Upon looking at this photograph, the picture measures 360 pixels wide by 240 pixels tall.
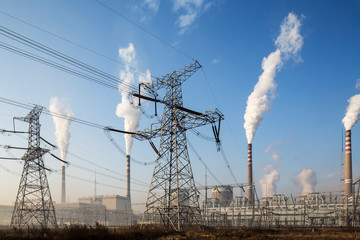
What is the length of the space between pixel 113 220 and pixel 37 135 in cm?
6720

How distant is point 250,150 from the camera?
66.2 meters

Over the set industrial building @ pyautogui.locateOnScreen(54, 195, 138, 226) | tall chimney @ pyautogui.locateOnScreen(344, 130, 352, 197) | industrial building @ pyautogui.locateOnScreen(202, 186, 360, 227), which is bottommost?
industrial building @ pyautogui.locateOnScreen(54, 195, 138, 226)

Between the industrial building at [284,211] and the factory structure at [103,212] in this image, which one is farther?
the factory structure at [103,212]

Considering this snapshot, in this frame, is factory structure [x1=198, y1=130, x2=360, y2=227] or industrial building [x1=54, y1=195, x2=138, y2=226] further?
industrial building [x1=54, y1=195, x2=138, y2=226]

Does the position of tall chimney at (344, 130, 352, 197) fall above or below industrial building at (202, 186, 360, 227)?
above

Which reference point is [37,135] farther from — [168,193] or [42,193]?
[168,193]

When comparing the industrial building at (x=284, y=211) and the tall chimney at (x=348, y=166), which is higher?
the tall chimney at (x=348, y=166)

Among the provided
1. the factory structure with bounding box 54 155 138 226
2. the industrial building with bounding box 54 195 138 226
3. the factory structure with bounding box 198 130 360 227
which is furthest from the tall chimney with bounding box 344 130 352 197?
the industrial building with bounding box 54 195 138 226

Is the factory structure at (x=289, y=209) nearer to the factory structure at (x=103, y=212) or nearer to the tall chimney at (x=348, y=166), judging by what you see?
the tall chimney at (x=348, y=166)

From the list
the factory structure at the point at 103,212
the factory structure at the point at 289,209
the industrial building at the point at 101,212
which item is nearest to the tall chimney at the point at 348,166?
the factory structure at the point at 289,209

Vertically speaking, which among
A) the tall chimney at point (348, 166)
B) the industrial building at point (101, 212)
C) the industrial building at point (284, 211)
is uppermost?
the tall chimney at point (348, 166)

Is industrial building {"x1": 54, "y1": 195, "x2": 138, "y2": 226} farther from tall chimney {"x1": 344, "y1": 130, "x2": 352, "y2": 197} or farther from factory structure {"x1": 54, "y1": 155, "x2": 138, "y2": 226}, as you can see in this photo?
tall chimney {"x1": 344, "y1": 130, "x2": 352, "y2": 197}

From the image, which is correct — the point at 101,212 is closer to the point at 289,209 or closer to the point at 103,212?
Result: the point at 103,212

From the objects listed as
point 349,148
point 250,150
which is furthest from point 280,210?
point 349,148
